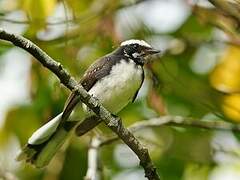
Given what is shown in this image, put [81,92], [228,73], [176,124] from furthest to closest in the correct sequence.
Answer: [228,73] → [176,124] → [81,92]

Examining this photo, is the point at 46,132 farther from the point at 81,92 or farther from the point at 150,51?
the point at 81,92

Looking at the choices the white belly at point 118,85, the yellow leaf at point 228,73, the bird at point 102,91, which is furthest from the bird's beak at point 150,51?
the yellow leaf at point 228,73

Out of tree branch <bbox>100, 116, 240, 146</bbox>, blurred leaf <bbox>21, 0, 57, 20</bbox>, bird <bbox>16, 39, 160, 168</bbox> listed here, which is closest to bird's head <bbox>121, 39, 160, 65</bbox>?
bird <bbox>16, 39, 160, 168</bbox>

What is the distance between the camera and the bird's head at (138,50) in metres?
3.83

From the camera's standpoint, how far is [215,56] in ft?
15.9

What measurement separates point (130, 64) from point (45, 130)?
539 mm

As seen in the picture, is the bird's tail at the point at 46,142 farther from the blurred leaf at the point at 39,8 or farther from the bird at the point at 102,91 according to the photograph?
the blurred leaf at the point at 39,8

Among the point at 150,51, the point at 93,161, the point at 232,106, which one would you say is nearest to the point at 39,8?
the point at 150,51

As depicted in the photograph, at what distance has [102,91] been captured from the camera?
3688 mm

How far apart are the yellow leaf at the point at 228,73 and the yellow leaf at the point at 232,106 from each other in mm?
40

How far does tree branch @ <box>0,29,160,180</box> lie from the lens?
2.64 m

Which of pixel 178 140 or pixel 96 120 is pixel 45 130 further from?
pixel 178 140

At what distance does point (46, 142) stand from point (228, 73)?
1149mm

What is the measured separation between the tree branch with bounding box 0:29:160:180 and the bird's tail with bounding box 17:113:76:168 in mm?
637
